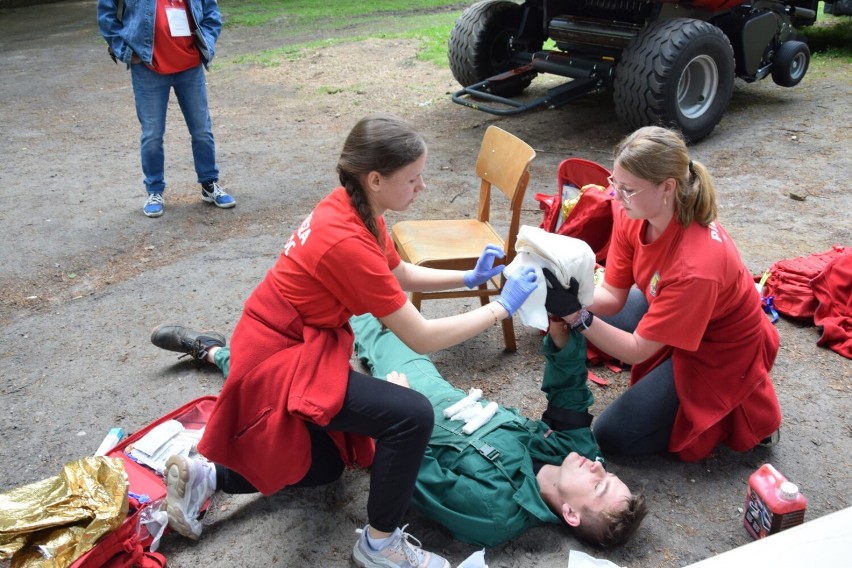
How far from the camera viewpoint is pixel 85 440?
300cm

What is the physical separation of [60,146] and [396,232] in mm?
4529

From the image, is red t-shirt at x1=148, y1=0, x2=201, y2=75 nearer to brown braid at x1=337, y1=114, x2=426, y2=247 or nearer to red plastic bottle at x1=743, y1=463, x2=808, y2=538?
brown braid at x1=337, y1=114, x2=426, y2=247

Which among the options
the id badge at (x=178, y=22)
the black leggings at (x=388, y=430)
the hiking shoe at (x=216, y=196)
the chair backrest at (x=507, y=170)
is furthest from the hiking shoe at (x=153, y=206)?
the black leggings at (x=388, y=430)

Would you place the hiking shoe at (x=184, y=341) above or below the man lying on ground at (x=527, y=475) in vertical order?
below

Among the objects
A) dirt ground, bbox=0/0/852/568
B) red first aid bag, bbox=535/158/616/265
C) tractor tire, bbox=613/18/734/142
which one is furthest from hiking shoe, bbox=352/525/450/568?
tractor tire, bbox=613/18/734/142

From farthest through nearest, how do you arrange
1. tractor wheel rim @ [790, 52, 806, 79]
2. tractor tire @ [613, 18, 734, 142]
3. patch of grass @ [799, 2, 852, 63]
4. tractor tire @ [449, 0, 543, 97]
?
1. patch of grass @ [799, 2, 852, 63]
2. tractor tire @ [449, 0, 543, 97]
3. tractor wheel rim @ [790, 52, 806, 79]
4. tractor tire @ [613, 18, 734, 142]

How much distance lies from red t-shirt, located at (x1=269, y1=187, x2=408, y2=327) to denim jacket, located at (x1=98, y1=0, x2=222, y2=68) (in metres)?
3.18

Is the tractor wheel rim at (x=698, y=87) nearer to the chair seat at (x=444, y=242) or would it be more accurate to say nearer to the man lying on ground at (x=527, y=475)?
the chair seat at (x=444, y=242)

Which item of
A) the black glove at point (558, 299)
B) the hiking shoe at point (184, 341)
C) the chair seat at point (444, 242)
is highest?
the black glove at point (558, 299)

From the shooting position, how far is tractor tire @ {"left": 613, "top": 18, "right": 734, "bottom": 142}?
225 inches

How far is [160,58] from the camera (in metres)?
4.94

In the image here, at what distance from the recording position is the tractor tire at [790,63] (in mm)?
6868

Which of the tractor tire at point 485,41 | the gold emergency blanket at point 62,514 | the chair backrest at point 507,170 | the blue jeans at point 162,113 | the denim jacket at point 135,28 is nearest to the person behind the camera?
the gold emergency blanket at point 62,514

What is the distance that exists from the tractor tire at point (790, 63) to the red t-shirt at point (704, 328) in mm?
5074
